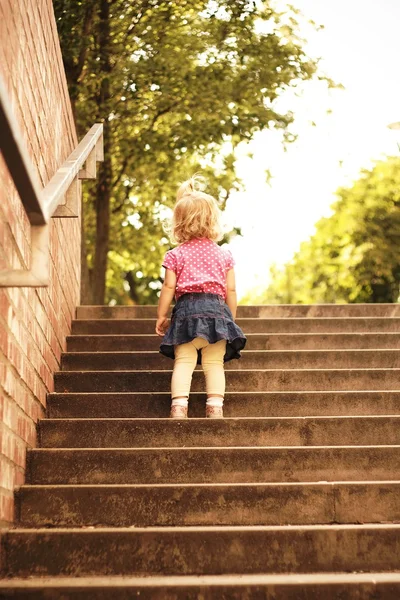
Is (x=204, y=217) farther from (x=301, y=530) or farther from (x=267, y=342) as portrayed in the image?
(x=301, y=530)

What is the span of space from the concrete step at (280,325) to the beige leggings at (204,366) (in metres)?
1.66

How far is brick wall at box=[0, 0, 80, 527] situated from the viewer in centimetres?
344

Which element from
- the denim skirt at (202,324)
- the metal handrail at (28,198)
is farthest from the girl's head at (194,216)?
the metal handrail at (28,198)

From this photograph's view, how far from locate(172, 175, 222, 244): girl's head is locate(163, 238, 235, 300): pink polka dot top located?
65 mm

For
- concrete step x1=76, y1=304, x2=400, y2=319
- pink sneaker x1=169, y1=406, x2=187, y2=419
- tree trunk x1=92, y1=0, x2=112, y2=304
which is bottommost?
pink sneaker x1=169, y1=406, x2=187, y2=419

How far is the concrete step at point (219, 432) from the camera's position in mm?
4562

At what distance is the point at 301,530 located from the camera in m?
3.59

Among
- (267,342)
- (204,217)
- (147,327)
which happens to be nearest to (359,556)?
(204,217)

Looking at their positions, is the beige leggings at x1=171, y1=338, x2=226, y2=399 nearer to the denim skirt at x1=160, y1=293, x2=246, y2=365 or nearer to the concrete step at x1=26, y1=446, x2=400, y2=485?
the denim skirt at x1=160, y1=293, x2=246, y2=365

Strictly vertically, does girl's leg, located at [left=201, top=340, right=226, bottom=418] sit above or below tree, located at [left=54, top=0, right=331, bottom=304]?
below

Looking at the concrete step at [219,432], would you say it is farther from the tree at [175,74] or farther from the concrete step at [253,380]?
the tree at [175,74]

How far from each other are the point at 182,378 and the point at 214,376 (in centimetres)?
18

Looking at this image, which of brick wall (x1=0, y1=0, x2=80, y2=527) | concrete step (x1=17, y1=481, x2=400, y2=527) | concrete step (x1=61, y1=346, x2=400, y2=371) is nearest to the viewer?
brick wall (x1=0, y1=0, x2=80, y2=527)

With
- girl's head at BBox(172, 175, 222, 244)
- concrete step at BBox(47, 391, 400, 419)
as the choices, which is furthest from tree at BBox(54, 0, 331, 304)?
concrete step at BBox(47, 391, 400, 419)
